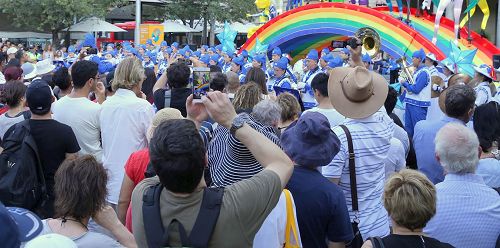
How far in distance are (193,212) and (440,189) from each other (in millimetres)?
1570

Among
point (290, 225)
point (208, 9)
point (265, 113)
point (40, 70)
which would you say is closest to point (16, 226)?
point (290, 225)

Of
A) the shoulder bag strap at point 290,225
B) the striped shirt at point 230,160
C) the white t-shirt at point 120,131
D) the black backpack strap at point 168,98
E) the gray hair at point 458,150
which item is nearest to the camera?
the shoulder bag strap at point 290,225

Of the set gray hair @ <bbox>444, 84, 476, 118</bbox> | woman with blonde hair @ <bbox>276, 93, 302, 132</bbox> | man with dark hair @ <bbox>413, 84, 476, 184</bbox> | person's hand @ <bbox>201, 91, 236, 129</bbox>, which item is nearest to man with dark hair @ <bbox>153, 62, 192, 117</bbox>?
woman with blonde hair @ <bbox>276, 93, 302, 132</bbox>

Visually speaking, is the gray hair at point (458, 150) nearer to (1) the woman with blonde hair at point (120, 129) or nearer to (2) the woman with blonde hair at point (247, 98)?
(2) the woman with blonde hair at point (247, 98)

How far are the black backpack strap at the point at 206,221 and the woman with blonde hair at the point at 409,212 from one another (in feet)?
2.48

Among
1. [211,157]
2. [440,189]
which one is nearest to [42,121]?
[211,157]

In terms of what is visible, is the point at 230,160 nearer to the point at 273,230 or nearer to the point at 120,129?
the point at 273,230

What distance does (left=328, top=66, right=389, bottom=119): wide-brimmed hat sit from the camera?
4270mm

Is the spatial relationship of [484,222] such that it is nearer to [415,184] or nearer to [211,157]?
[415,184]

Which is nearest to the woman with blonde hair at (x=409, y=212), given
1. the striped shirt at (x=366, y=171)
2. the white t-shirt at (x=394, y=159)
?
the striped shirt at (x=366, y=171)

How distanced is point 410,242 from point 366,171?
52.1 inches

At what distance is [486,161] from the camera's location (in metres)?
4.16

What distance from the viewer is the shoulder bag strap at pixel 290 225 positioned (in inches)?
128

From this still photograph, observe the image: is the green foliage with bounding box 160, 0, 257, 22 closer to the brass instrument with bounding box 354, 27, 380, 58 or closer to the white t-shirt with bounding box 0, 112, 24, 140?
the brass instrument with bounding box 354, 27, 380, 58
